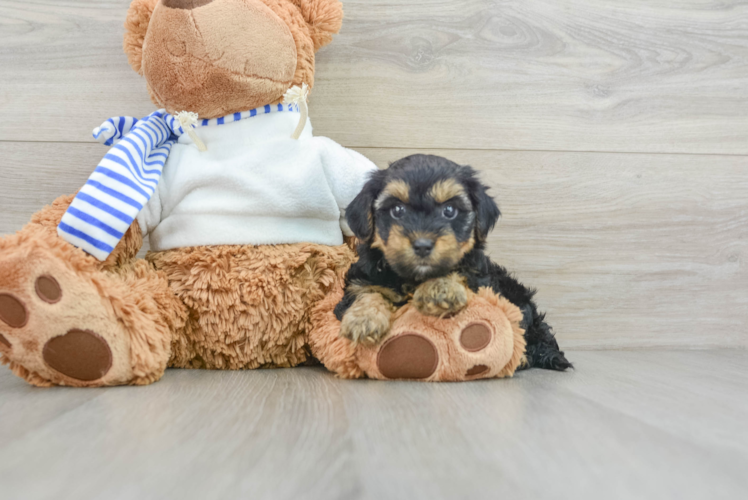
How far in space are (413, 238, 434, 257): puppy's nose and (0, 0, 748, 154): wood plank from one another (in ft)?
2.62

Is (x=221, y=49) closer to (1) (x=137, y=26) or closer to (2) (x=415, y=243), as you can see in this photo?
(1) (x=137, y=26)

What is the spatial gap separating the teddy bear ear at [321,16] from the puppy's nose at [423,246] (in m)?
0.77

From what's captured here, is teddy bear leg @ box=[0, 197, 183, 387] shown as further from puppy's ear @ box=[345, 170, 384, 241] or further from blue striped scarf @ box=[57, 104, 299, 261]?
puppy's ear @ box=[345, 170, 384, 241]

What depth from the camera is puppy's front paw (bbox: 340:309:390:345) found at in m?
1.23

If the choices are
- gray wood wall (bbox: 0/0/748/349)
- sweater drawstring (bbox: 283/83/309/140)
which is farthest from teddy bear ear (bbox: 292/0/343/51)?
gray wood wall (bbox: 0/0/748/349)

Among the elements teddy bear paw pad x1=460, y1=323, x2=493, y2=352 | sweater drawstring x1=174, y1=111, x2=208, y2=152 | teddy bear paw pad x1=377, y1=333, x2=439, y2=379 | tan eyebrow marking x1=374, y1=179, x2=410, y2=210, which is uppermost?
sweater drawstring x1=174, y1=111, x2=208, y2=152

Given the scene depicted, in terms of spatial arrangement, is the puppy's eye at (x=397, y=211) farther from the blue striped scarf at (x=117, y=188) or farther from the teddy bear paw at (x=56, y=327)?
the teddy bear paw at (x=56, y=327)

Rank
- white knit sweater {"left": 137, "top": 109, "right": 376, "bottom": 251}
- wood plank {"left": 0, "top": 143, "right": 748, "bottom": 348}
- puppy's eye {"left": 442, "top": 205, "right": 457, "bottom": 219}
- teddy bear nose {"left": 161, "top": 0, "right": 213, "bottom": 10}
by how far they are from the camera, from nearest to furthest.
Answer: puppy's eye {"left": 442, "top": 205, "right": 457, "bottom": 219} → teddy bear nose {"left": 161, "top": 0, "right": 213, "bottom": 10} → white knit sweater {"left": 137, "top": 109, "right": 376, "bottom": 251} → wood plank {"left": 0, "top": 143, "right": 748, "bottom": 348}

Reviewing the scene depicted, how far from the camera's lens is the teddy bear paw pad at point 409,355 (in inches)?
49.5

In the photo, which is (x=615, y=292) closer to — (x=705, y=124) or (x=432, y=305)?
(x=705, y=124)

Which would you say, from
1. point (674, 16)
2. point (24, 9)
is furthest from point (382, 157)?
point (24, 9)

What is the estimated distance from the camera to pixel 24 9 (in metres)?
1.78

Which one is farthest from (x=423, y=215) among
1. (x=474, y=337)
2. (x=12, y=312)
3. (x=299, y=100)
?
(x=12, y=312)

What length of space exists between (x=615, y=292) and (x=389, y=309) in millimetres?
1068
